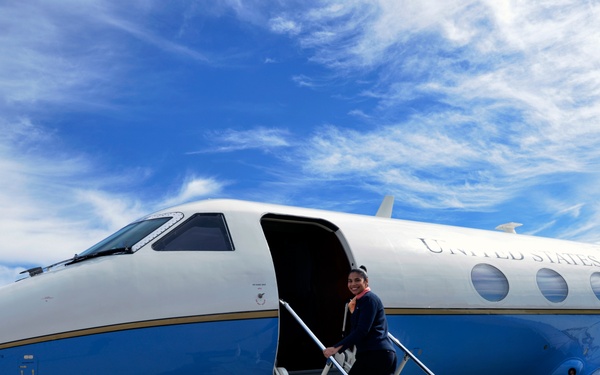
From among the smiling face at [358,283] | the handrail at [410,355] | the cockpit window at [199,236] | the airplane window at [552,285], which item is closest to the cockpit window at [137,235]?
the cockpit window at [199,236]

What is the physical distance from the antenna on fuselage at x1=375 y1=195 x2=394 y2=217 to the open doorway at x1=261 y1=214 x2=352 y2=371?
2967mm

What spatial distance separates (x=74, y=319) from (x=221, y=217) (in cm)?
224

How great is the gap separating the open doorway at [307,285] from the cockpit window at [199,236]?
127 cm

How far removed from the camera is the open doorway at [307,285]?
8.76 metres

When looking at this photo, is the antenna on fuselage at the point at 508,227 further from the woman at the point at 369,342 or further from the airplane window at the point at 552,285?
the woman at the point at 369,342

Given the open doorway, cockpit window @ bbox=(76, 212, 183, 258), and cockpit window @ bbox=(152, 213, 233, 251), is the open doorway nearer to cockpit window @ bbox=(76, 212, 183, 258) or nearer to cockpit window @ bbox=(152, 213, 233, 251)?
cockpit window @ bbox=(152, 213, 233, 251)

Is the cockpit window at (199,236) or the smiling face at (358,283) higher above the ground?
the cockpit window at (199,236)

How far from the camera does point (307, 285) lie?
29.3 feet

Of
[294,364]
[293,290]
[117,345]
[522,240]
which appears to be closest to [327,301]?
[293,290]

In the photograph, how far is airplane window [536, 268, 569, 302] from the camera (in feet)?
32.1

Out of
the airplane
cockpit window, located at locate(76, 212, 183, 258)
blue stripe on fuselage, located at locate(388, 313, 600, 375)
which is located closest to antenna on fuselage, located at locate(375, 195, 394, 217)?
the airplane

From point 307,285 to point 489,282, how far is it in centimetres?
285

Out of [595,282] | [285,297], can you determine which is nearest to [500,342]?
[595,282]

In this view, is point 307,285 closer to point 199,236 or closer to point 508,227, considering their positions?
point 199,236
